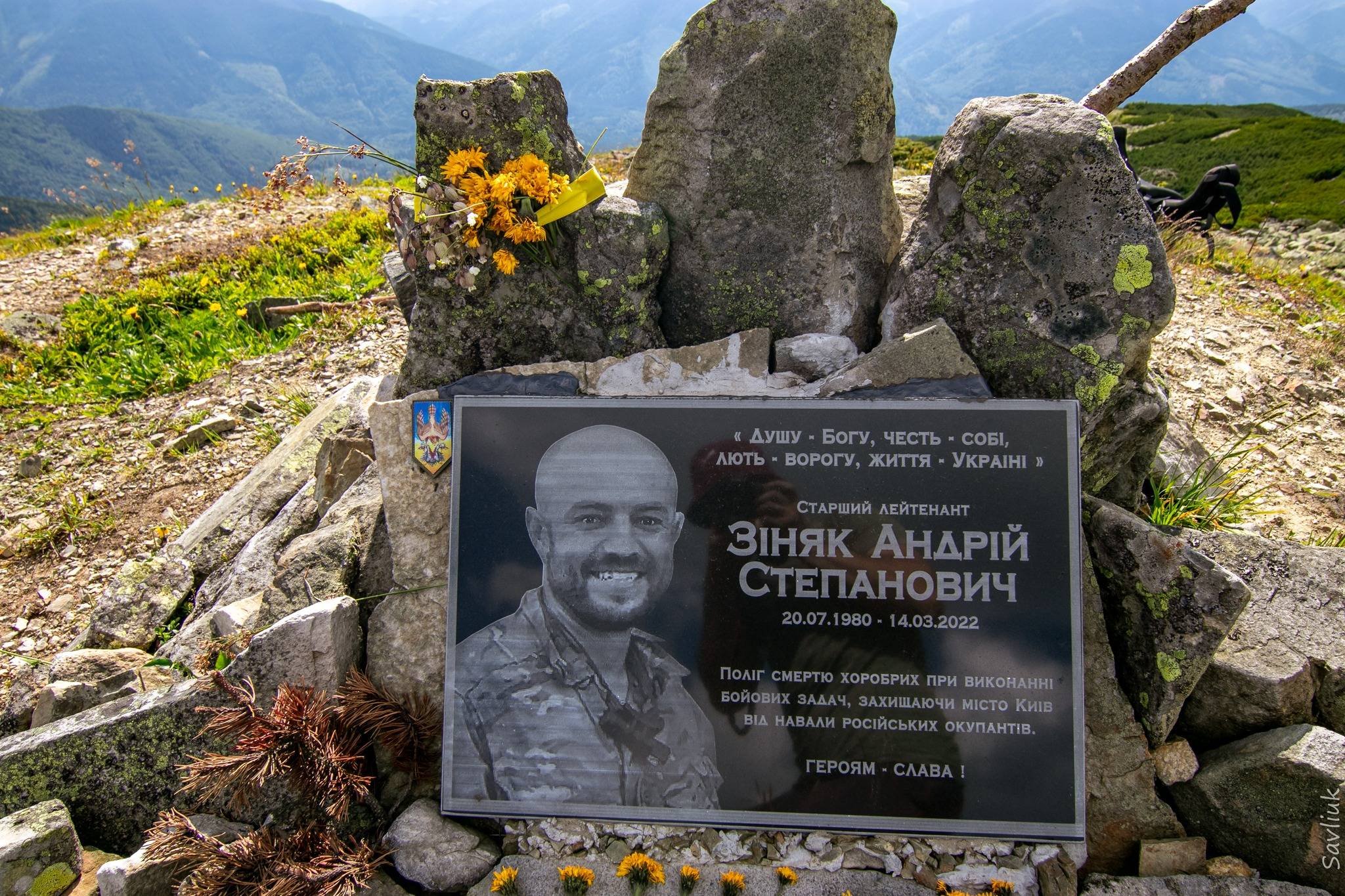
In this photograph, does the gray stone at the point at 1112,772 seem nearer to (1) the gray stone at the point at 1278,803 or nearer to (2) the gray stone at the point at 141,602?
(1) the gray stone at the point at 1278,803

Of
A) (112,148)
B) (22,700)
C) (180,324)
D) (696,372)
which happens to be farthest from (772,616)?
(112,148)

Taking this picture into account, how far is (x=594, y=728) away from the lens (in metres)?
2.73

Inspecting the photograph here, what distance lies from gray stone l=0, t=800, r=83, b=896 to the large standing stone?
112 inches

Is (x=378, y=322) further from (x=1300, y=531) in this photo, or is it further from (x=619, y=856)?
(x=1300, y=531)

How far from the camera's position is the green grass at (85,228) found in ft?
29.6

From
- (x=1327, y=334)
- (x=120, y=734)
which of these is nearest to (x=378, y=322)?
(x=120, y=734)

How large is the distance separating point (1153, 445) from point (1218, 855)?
5.08 feet

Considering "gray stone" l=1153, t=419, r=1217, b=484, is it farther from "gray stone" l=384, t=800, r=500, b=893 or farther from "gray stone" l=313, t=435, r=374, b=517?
"gray stone" l=313, t=435, r=374, b=517

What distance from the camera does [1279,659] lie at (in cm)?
279

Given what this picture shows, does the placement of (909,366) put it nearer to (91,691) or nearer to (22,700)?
(91,691)

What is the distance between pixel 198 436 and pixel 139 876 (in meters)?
3.60

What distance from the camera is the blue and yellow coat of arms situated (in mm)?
3037

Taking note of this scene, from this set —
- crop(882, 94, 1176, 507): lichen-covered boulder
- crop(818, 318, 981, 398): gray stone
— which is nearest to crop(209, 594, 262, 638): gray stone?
crop(818, 318, 981, 398): gray stone

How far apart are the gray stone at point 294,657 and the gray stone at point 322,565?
316 millimetres
